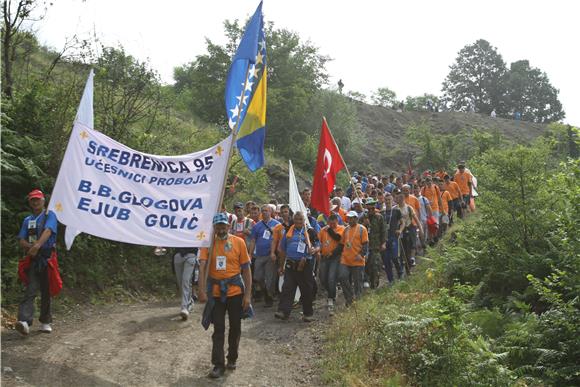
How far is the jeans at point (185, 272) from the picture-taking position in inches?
406

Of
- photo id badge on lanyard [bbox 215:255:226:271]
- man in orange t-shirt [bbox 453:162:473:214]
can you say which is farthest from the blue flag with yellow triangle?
man in orange t-shirt [bbox 453:162:473:214]

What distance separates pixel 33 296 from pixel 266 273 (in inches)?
204

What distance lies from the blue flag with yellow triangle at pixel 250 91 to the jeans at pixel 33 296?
3.38 meters

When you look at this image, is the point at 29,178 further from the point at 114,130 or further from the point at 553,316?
the point at 553,316

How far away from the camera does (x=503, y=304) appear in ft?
34.4

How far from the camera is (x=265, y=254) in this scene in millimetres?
12359

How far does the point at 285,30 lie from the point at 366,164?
1176 cm

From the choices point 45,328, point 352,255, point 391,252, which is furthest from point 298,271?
point 45,328

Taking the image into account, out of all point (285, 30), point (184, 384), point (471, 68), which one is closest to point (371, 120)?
point (285, 30)

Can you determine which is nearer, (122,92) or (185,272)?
(185,272)

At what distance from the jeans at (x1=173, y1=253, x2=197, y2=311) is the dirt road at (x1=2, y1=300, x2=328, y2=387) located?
386 mm

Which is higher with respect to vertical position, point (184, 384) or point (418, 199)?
point (418, 199)

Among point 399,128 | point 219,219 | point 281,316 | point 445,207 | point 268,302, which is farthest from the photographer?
point 399,128

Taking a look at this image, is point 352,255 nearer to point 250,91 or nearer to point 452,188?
point 250,91
